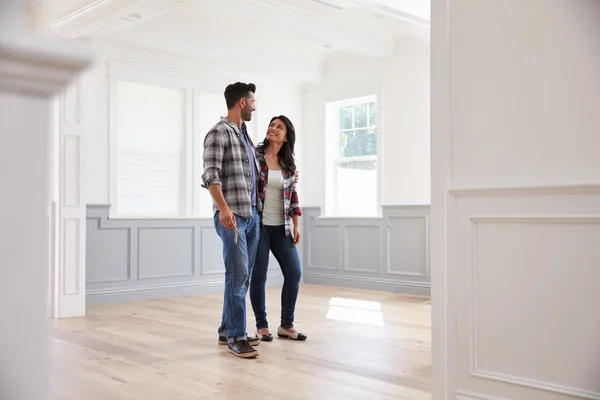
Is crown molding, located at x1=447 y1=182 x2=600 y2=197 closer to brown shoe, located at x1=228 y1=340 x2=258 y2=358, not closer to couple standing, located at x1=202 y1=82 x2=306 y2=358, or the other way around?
couple standing, located at x1=202 y1=82 x2=306 y2=358

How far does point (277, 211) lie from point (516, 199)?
1.87 meters

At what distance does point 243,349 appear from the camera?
11.5 ft

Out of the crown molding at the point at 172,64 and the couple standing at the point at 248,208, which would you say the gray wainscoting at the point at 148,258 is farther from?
the couple standing at the point at 248,208

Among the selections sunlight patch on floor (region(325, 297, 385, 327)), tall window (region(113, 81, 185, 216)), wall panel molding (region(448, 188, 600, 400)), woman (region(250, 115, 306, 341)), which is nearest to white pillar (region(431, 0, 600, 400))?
wall panel molding (region(448, 188, 600, 400))

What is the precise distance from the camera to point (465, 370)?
2475 millimetres

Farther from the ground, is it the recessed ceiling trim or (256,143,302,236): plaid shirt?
the recessed ceiling trim

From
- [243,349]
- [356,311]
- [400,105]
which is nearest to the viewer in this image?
[243,349]

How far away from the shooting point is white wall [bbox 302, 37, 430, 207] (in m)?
6.58

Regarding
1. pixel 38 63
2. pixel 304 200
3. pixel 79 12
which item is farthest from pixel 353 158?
pixel 38 63

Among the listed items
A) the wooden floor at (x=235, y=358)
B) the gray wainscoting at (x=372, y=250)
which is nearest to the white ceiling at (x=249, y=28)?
the gray wainscoting at (x=372, y=250)

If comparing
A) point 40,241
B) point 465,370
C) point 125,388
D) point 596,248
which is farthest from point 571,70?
point 125,388

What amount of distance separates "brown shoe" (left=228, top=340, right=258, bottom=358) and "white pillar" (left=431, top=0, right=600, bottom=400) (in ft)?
4.07

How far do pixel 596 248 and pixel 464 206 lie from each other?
20.3 inches

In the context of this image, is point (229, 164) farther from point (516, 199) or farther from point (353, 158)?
point (353, 158)
